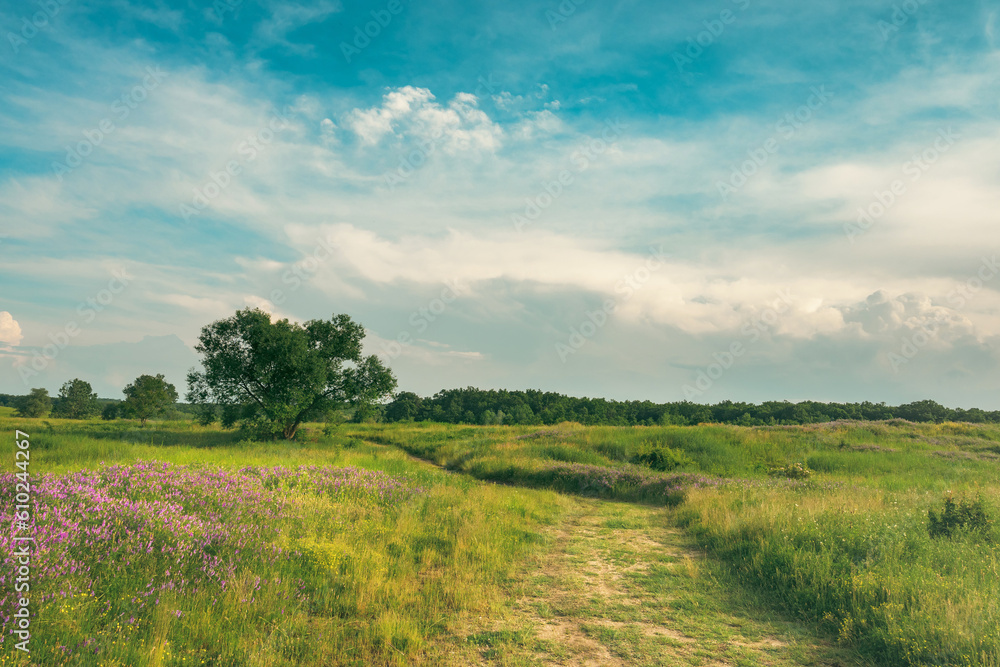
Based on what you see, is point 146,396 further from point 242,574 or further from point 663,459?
point 242,574

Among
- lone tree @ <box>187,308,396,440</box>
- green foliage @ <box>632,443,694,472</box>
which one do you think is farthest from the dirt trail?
lone tree @ <box>187,308,396,440</box>

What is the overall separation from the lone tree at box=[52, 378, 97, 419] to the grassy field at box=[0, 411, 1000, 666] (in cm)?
11517

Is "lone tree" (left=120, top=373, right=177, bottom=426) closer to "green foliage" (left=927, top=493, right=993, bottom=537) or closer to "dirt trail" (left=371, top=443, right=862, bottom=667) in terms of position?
"dirt trail" (left=371, top=443, right=862, bottom=667)

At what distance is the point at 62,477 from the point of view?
779cm

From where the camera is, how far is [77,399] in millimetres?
102938

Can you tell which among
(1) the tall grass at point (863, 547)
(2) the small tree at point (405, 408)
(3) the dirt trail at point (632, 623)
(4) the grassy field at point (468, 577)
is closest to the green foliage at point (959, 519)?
(4) the grassy field at point (468, 577)

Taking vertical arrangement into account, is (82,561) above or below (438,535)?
above

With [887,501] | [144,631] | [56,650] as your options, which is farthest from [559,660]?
[887,501]

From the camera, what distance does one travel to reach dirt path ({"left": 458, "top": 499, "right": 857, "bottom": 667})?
5535 mm

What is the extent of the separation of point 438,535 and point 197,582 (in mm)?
4807

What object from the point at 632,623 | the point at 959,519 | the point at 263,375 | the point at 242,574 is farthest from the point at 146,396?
the point at 959,519

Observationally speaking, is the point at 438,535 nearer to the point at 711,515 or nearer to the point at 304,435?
the point at 711,515

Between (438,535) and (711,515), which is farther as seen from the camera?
(711,515)

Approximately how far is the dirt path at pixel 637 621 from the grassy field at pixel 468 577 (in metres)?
0.04
